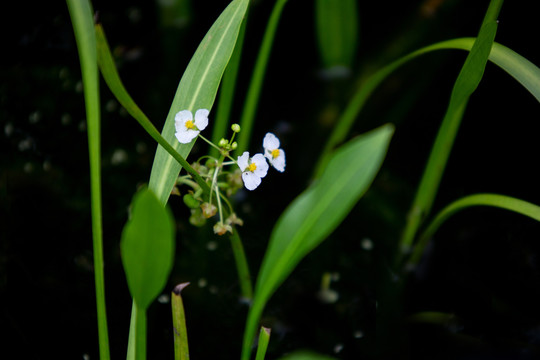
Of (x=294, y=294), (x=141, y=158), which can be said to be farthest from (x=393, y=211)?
(x=141, y=158)

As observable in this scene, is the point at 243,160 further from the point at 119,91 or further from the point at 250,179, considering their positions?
the point at 119,91

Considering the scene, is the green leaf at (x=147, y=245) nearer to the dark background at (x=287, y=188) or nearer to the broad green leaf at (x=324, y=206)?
the broad green leaf at (x=324, y=206)

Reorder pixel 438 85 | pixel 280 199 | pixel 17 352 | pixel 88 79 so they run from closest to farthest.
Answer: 1. pixel 88 79
2. pixel 17 352
3. pixel 280 199
4. pixel 438 85

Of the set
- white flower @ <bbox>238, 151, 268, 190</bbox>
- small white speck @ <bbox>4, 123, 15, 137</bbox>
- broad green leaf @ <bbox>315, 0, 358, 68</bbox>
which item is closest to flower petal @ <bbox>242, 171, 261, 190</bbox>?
white flower @ <bbox>238, 151, 268, 190</bbox>

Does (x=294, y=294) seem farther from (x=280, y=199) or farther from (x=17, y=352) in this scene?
(x=17, y=352)

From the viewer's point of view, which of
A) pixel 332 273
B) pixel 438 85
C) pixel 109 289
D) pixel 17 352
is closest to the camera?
pixel 17 352

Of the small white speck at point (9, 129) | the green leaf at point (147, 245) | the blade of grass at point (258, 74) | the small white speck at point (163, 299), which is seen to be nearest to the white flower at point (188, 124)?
the green leaf at point (147, 245)

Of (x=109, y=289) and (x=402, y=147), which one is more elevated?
(x=402, y=147)

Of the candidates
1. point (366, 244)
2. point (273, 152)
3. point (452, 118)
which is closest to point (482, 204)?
point (452, 118)
